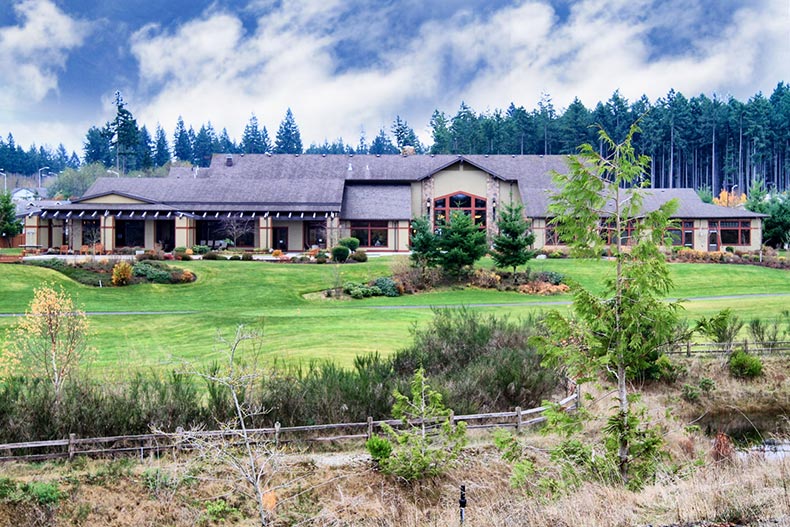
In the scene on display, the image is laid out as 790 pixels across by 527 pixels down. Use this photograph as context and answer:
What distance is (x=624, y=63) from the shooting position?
231ft

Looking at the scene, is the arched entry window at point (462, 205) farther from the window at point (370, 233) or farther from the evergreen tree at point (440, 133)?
the evergreen tree at point (440, 133)

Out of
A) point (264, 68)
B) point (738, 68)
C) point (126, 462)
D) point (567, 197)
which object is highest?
point (264, 68)

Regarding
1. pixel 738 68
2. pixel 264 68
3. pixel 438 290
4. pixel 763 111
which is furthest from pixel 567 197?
pixel 763 111

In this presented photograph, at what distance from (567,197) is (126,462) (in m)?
10.0

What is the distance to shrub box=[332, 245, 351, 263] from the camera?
141 feet

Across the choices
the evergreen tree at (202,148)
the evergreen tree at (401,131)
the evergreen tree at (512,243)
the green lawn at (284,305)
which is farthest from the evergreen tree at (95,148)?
the evergreen tree at (512,243)

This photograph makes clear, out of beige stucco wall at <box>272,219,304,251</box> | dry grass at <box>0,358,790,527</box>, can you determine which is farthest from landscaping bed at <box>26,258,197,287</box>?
dry grass at <box>0,358,790,527</box>

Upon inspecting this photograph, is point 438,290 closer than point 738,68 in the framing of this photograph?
Yes

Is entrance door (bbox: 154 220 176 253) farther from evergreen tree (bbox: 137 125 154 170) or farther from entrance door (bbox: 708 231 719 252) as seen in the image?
evergreen tree (bbox: 137 125 154 170)

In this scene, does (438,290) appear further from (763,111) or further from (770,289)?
(763,111)

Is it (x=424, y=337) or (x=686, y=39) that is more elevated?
(x=686, y=39)

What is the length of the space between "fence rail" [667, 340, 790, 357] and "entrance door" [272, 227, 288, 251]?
3327cm

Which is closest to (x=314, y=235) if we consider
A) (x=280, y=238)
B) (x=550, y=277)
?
(x=280, y=238)

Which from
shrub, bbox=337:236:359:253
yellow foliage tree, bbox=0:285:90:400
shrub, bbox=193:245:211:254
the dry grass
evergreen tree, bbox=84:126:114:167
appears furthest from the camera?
evergreen tree, bbox=84:126:114:167
